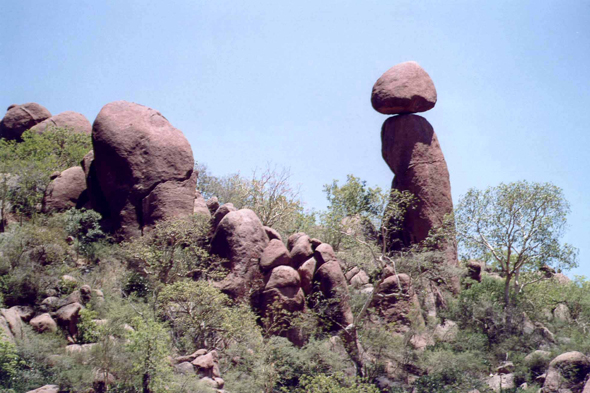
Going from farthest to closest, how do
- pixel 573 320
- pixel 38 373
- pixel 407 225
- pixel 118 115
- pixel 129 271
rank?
pixel 407 225
pixel 118 115
pixel 573 320
pixel 129 271
pixel 38 373

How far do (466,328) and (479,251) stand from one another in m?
3.07

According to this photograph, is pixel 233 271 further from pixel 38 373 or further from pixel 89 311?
pixel 38 373

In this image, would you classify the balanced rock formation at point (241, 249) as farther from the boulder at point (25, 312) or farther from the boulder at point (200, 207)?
the boulder at point (25, 312)

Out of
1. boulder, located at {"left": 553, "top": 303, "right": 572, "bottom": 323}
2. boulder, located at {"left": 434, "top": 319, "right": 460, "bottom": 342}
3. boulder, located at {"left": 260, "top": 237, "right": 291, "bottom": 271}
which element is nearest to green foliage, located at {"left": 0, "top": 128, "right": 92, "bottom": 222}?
boulder, located at {"left": 260, "top": 237, "right": 291, "bottom": 271}

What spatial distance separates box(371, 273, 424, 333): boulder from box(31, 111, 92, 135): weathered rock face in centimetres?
1930

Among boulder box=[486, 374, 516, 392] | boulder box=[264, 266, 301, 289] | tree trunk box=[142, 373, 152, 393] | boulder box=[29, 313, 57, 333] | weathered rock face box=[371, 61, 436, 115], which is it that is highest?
weathered rock face box=[371, 61, 436, 115]

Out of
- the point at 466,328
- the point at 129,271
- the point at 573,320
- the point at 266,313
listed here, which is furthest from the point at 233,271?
the point at 573,320

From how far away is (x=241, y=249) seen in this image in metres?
18.5

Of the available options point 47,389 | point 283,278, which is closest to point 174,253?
point 283,278

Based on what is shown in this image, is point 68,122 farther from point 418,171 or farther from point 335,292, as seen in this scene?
point 335,292

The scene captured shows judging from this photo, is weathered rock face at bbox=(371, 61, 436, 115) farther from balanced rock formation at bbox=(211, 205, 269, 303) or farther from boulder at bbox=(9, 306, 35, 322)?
boulder at bbox=(9, 306, 35, 322)

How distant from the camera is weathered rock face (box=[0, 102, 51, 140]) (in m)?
34.6

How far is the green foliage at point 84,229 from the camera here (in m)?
20.2

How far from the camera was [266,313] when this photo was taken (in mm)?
17453
